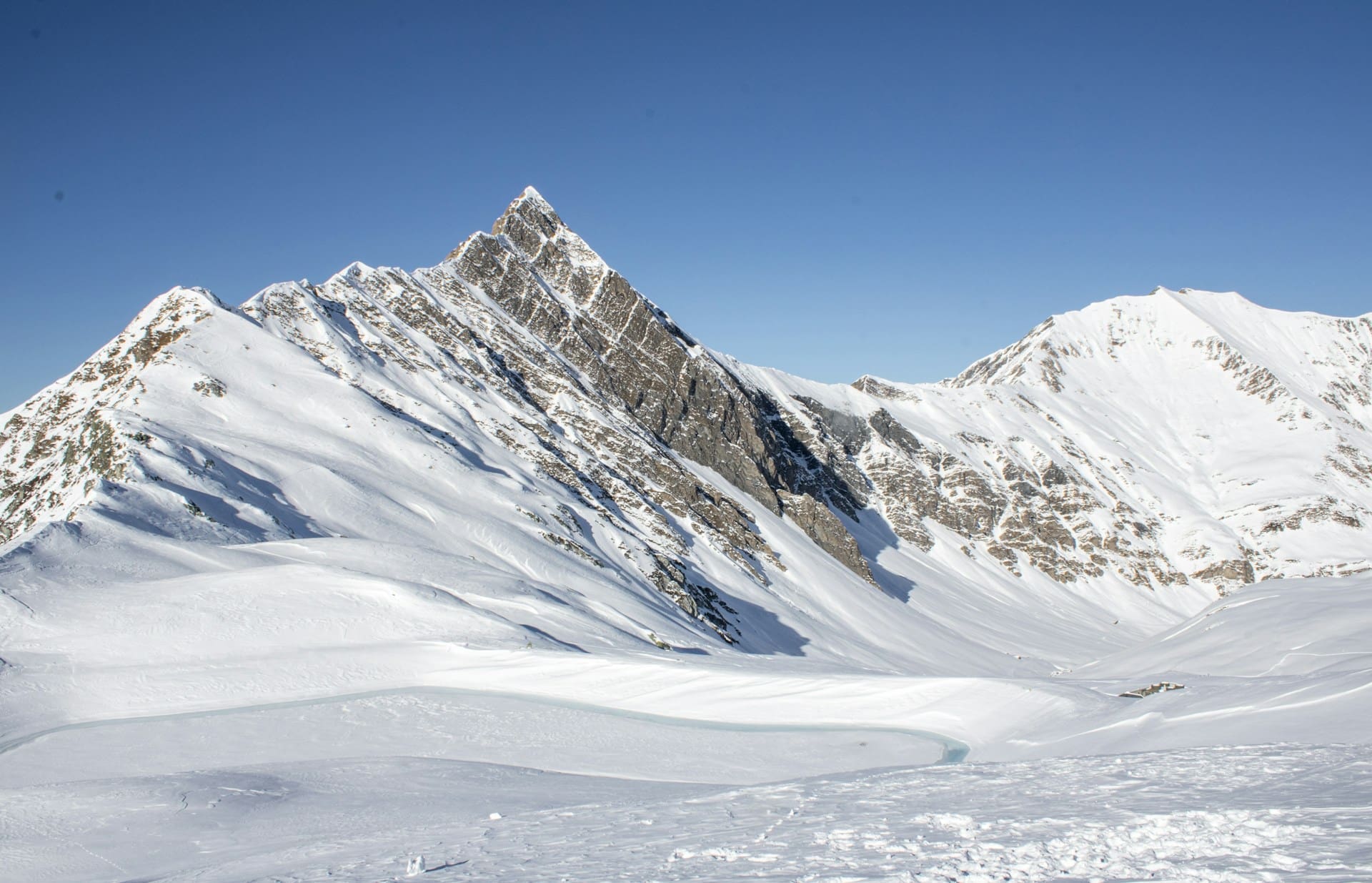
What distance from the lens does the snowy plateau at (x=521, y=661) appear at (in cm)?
998

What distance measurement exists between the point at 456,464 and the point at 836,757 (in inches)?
1781

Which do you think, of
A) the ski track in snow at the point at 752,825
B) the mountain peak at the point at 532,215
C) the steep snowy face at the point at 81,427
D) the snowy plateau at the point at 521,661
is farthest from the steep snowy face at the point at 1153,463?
the ski track in snow at the point at 752,825

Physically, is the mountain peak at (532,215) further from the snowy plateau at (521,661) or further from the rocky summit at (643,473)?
the snowy plateau at (521,661)

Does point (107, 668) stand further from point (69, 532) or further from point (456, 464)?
point (456, 464)

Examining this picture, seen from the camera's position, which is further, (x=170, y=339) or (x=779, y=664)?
(x=170, y=339)

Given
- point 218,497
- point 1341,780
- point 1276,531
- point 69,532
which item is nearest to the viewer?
point 1341,780

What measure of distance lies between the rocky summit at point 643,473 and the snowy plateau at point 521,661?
0.44 metres

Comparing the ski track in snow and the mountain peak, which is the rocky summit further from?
the ski track in snow

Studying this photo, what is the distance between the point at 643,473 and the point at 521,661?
61117mm

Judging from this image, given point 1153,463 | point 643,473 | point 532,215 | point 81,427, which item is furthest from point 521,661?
point 1153,463

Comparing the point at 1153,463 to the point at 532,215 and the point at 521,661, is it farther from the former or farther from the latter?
→ the point at 521,661

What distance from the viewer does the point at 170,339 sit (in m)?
59.2

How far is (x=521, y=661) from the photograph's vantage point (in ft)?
78.2

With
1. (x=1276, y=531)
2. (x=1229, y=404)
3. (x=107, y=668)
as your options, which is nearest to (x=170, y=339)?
(x=107, y=668)
